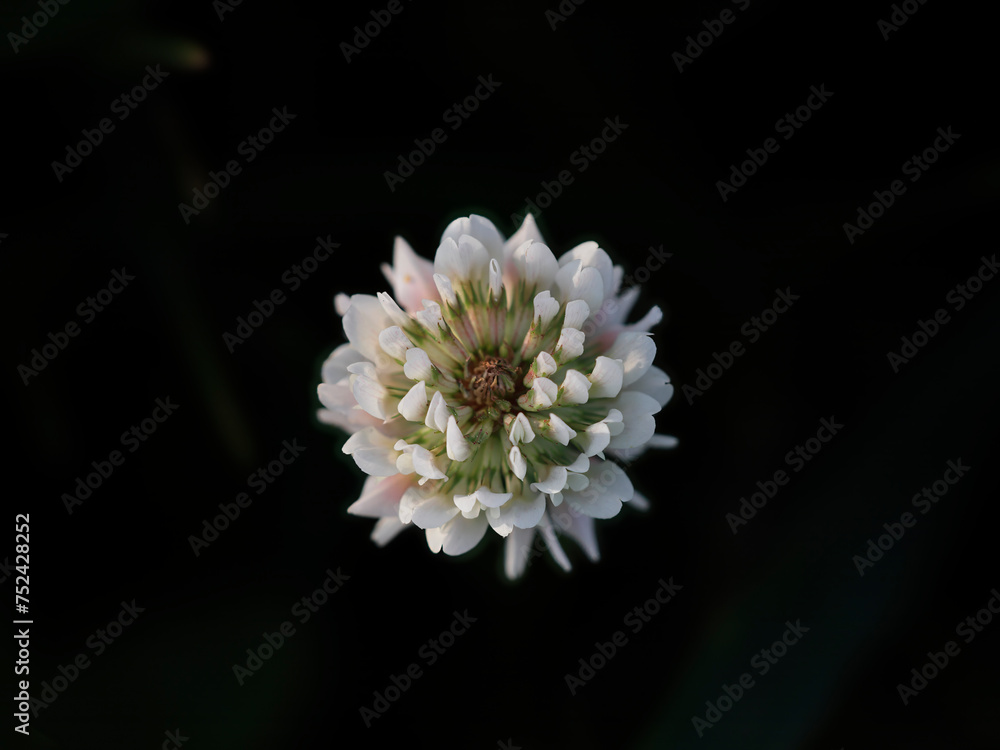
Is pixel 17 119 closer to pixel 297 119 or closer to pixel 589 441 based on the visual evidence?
pixel 297 119

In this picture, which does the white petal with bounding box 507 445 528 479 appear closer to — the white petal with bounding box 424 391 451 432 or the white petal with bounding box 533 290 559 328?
the white petal with bounding box 424 391 451 432

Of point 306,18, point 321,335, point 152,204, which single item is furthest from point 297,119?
point 321,335

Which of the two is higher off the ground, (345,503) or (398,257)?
(398,257)

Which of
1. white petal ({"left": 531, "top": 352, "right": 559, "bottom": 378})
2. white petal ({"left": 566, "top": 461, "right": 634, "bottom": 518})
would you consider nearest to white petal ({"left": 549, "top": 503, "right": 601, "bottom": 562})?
white petal ({"left": 566, "top": 461, "right": 634, "bottom": 518})

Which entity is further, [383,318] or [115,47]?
[115,47]

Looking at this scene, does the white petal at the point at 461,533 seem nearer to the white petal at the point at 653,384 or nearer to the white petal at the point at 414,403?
the white petal at the point at 414,403

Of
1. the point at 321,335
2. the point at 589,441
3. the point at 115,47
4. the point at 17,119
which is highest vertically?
the point at 17,119

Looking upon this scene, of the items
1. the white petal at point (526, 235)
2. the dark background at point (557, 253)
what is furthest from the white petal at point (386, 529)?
the white petal at point (526, 235)
